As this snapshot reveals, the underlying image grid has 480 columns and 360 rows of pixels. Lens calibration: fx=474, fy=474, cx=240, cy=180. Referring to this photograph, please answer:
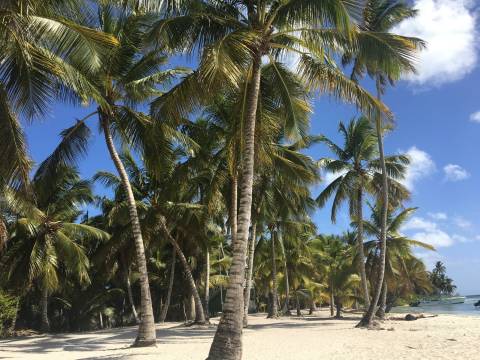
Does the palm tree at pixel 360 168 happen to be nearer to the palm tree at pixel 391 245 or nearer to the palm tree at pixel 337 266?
the palm tree at pixel 391 245

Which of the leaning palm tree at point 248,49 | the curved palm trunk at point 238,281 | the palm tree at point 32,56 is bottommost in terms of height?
the curved palm trunk at point 238,281

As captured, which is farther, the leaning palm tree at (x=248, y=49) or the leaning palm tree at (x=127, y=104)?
the leaning palm tree at (x=127, y=104)

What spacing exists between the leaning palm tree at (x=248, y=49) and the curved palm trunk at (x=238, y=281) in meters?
0.02

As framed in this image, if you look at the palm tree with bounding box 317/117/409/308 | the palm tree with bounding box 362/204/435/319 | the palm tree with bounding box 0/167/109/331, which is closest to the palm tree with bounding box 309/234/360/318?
the palm tree with bounding box 362/204/435/319

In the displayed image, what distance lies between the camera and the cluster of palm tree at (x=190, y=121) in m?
8.84

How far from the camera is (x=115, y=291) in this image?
3500 centimetres

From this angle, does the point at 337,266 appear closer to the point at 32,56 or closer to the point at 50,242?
the point at 50,242

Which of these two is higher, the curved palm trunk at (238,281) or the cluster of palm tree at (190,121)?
the cluster of palm tree at (190,121)

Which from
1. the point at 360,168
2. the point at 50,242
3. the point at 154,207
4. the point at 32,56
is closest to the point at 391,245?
the point at 360,168

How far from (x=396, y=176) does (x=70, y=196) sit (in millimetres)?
16969

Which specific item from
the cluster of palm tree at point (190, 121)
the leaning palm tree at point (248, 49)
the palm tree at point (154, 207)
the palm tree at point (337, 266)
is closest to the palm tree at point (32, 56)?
the cluster of palm tree at point (190, 121)

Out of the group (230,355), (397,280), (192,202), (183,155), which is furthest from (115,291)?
(230,355)

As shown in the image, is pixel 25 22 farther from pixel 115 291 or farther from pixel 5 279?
pixel 115 291

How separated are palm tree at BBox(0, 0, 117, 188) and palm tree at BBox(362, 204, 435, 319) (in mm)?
23672
